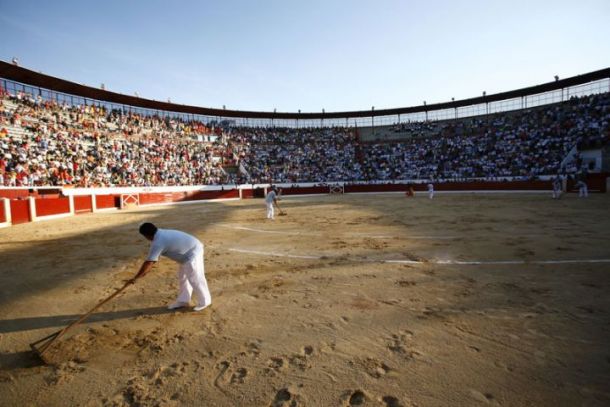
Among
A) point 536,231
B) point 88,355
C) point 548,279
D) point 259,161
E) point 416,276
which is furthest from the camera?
point 259,161

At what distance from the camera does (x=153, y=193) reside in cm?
2742

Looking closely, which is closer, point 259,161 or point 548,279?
point 548,279

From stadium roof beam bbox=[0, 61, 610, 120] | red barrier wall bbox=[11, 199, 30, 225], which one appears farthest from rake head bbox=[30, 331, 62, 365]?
stadium roof beam bbox=[0, 61, 610, 120]

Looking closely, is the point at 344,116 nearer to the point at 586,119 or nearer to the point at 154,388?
the point at 586,119

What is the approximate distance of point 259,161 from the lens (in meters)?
41.7

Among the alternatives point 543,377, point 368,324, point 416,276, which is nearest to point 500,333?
point 543,377

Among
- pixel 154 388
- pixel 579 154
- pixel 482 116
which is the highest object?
pixel 482 116

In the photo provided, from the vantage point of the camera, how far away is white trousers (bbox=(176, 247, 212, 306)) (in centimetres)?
432

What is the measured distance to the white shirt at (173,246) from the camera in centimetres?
402

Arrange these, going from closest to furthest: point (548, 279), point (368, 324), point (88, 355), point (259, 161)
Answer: point (88, 355)
point (368, 324)
point (548, 279)
point (259, 161)

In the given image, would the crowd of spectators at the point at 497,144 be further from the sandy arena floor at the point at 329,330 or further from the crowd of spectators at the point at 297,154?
the sandy arena floor at the point at 329,330

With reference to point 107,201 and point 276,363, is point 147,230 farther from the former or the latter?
point 107,201

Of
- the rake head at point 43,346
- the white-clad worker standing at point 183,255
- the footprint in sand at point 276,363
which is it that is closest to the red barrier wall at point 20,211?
the rake head at point 43,346

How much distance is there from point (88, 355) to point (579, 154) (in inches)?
1425
